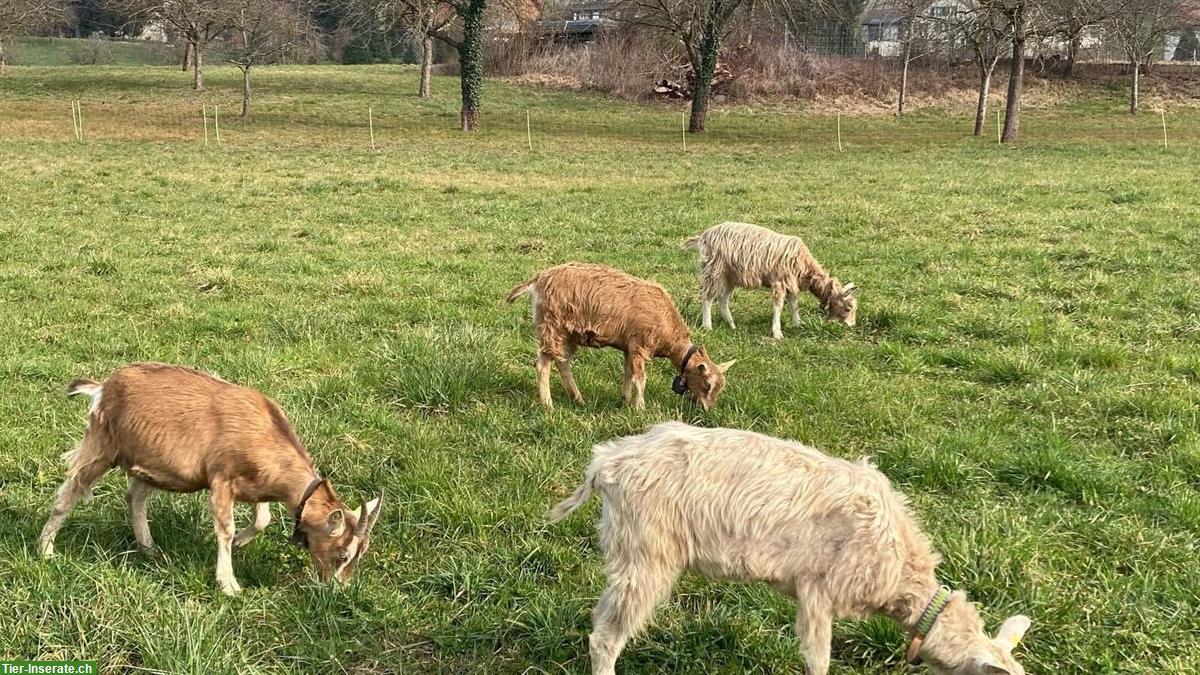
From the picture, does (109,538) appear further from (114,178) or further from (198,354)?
(114,178)

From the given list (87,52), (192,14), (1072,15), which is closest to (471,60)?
(192,14)

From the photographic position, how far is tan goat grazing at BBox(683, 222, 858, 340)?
9.98 meters

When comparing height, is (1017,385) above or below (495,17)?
below

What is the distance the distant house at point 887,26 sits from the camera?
4238 cm

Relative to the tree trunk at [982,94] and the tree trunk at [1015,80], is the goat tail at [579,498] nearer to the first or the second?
the tree trunk at [1015,80]

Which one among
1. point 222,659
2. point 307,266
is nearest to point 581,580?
point 222,659

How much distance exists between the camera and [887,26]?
6022 centimetres

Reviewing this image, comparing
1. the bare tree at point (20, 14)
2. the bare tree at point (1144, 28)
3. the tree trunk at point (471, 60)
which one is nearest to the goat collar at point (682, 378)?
the tree trunk at point (471, 60)

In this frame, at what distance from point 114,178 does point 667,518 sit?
22.3m

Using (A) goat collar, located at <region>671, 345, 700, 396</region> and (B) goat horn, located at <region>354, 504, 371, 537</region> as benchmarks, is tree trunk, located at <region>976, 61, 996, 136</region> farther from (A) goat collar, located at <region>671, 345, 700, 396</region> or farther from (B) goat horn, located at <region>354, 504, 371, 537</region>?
(B) goat horn, located at <region>354, 504, 371, 537</region>

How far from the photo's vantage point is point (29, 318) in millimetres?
9328

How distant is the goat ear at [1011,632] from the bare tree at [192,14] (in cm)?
4808

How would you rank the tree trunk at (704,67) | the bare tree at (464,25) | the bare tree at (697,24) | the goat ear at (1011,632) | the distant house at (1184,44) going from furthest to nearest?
the distant house at (1184,44) → the tree trunk at (704,67) → the bare tree at (697,24) → the bare tree at (464,25) → the goat ear at (1011,632)

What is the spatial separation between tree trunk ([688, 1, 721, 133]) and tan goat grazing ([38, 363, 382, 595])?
36318 millimetres
